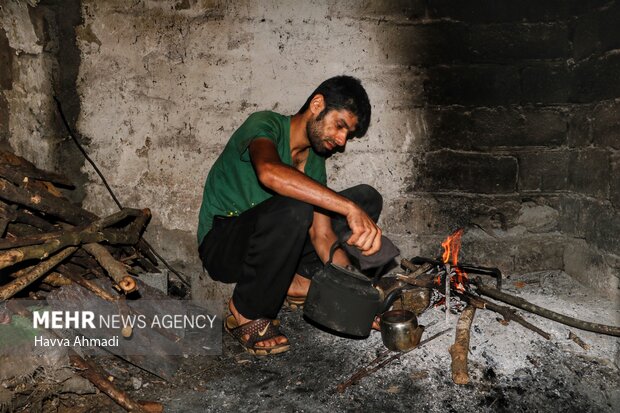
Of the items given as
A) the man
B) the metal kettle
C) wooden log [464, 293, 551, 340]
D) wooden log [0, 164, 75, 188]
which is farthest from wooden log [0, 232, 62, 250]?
wooden log [464, 293, 551, 340]

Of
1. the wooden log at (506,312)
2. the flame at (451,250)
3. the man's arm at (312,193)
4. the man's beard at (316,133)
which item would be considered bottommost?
the wooden log at (506,312)

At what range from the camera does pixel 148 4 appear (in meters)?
3.23

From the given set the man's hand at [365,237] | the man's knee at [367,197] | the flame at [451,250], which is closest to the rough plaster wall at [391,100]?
the man's knee at [367,197]

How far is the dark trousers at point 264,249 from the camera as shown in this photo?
2.44 m

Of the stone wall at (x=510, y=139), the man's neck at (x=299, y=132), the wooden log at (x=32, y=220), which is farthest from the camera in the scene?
the stone wall at (x=510, y=139)

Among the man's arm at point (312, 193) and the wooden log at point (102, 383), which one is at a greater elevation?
the man's arm at point (312, 193)

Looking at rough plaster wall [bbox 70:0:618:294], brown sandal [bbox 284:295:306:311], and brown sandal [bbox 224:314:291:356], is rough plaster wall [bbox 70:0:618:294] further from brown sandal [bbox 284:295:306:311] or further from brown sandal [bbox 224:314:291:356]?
brown sandal [bbox 224:314:291:356]

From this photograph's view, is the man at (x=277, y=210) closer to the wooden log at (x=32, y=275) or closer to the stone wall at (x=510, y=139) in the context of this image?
the stone wall at (x=510, y=139)

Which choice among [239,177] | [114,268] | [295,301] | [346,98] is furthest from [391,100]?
[114,268]

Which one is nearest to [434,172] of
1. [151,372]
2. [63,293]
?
[151,372]

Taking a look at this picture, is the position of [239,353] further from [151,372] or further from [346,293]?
[346,293]

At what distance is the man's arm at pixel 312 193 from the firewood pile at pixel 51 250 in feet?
2.92

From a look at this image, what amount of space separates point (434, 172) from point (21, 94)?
3.07 m

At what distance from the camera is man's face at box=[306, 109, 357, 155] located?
2.74 metres
